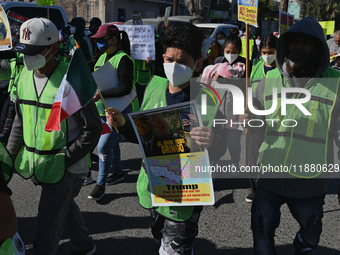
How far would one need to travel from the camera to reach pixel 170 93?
2432 millimetres

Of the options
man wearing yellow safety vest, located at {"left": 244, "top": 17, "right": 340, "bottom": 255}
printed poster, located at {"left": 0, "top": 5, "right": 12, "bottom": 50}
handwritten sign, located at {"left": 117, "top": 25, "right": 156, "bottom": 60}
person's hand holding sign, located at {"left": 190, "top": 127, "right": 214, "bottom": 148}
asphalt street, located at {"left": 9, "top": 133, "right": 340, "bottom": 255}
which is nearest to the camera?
person's hand holding sign, located at {"left": 190, "top": 127, "right": 214, "bottom": 148}

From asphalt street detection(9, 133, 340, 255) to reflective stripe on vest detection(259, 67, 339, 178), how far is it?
50.1 inches

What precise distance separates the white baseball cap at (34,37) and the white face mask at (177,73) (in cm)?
83

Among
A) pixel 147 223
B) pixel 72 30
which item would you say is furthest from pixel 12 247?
pixel 72 30

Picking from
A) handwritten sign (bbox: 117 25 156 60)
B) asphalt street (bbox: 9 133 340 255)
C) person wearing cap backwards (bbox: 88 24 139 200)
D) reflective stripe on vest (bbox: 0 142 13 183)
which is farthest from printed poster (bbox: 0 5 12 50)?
handwritten sign (bbox: 117 25 156 60)

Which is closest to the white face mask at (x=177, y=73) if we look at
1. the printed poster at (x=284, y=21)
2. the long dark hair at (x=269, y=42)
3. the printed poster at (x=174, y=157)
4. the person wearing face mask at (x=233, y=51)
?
the printed poster at (x=174, y=157)

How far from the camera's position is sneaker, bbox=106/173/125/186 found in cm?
493

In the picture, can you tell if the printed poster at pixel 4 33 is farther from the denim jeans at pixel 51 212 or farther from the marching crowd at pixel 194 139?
the denim jeans at pixel 51 212

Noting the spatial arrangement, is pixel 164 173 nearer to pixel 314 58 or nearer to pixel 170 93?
pixel 170 93

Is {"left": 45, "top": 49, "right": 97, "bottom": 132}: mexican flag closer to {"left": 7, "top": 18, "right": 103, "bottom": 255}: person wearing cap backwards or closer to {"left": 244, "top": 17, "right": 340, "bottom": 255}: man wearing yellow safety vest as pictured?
{"left": 7, "top": 18, "right": 103, "bottom": 255}: person wearing cap backwards

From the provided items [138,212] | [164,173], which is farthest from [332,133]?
[138,212]

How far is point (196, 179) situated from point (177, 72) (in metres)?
0.66

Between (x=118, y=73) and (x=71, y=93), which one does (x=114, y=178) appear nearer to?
(x=118, y=73)

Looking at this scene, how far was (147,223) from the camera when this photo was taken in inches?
153
